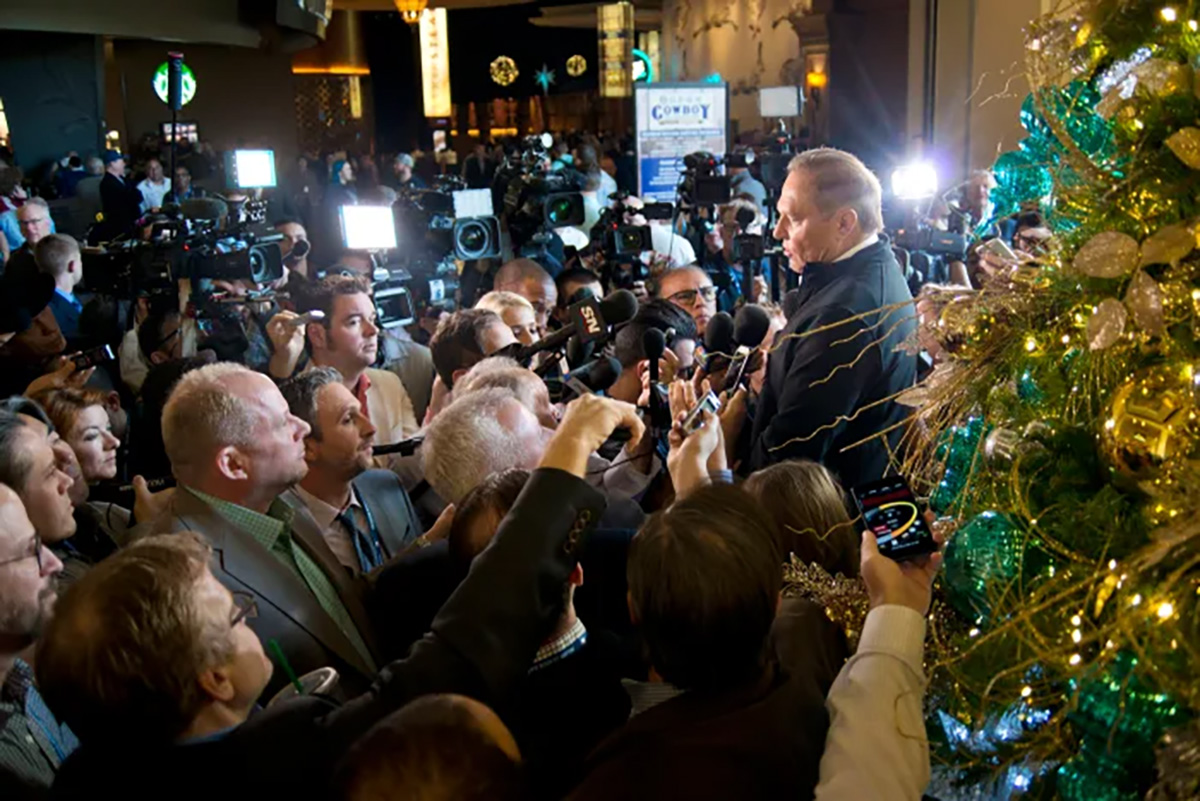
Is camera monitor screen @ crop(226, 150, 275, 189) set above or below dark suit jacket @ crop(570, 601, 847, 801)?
above

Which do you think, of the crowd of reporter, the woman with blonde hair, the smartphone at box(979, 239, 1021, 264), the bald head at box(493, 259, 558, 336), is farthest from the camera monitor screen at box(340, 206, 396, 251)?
the smartphone at box(979, 239, 1021, 264)

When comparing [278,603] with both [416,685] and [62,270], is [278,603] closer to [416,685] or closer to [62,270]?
[416,685]

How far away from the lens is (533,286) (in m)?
4.76

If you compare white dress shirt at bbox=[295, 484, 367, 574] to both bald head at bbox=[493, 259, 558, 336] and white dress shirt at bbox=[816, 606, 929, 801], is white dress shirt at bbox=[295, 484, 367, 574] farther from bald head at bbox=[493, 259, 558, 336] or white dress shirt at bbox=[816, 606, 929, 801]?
bald head at bbox=[493, 259, 558, 336]

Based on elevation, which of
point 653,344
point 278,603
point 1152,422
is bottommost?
point 278,603

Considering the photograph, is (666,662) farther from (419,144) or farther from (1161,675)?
(419,144)

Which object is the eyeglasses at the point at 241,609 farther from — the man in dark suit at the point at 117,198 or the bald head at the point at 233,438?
the man in dark suit at the point at 117,198

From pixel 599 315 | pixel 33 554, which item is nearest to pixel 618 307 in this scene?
pixel 599 315

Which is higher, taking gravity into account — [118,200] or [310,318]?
[118,200]

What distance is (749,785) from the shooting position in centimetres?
123

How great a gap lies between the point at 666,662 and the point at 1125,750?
18.4 inches

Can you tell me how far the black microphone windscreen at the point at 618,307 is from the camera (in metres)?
2.95

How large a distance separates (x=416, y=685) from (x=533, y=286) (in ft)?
11.2

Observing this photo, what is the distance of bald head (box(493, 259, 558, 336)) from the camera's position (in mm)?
4758
